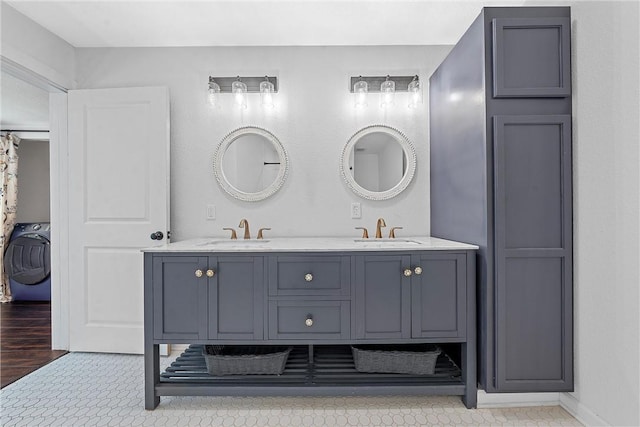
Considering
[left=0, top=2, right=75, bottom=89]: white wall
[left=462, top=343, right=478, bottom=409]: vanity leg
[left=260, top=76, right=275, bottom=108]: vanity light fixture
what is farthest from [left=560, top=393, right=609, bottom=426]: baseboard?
[left=0, top=2, right=75, bottom=89]: white wall

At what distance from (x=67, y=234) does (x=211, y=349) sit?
61.9 inches

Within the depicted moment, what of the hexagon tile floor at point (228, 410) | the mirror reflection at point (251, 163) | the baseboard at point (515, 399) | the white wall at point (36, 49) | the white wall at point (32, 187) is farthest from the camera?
the white wall at point (32, 187)

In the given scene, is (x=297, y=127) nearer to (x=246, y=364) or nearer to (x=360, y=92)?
(x=360, y=92)

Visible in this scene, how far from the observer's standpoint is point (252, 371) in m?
2.06

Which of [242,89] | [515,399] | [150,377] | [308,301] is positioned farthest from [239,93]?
[515,399]

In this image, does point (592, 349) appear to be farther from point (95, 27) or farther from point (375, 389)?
point (95, 27)

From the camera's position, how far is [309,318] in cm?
196

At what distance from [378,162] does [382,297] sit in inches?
45.8

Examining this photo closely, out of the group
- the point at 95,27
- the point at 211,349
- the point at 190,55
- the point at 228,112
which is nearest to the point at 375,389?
the point at 211,349

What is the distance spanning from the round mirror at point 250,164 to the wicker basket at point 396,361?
136 centimetres

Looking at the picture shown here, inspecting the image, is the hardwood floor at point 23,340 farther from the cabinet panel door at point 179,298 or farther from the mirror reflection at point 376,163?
the mirror reflection at point 376,163

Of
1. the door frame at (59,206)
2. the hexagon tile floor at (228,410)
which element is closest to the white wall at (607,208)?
the hexagon tile floor at (228,410)

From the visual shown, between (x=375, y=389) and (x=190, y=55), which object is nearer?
(x=375, y=389)

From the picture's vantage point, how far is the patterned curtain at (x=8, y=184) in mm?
Answer: 4703
